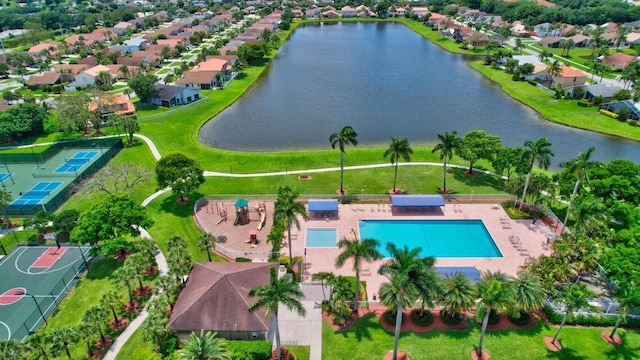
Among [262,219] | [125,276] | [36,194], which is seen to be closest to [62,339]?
[125,276]

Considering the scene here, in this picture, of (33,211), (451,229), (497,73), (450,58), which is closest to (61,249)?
(33,211)

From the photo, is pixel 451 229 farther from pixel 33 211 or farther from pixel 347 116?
pixel 33 211

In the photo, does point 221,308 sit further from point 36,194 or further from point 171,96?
point 171,96

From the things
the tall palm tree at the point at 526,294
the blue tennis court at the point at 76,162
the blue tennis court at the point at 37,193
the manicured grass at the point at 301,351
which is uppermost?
the tall palm tree at the point at 526,294

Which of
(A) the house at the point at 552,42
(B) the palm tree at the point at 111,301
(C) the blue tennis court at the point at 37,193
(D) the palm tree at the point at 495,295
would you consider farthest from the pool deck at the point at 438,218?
(A) the house at the point at 552,42

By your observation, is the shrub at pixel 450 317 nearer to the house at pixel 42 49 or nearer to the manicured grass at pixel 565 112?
the manicured grass at pixel 565 112
